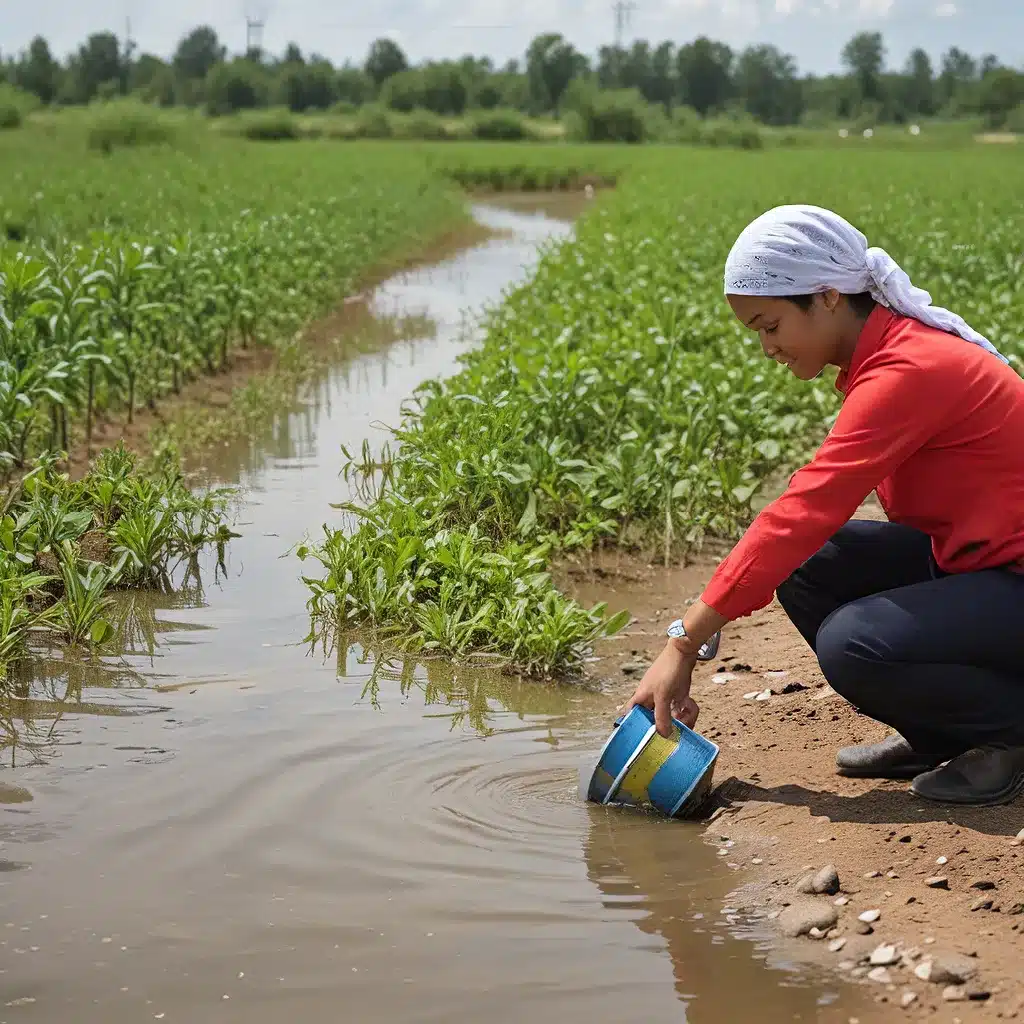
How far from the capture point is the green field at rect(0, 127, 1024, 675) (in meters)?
5.02

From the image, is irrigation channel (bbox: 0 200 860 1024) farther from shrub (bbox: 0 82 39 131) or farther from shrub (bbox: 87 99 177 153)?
shrub (bbox: 0 82 39 131)

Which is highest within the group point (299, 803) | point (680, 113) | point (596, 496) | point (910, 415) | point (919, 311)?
point (680, 113)

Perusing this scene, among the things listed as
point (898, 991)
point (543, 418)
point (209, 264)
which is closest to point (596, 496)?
point (543, 418)

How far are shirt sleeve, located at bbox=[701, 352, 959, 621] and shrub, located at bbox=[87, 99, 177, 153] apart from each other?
34710 mm

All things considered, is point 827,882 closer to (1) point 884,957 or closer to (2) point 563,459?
(1) point 884,957

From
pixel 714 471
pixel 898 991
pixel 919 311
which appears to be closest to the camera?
pixel 898 991

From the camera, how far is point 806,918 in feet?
9.47

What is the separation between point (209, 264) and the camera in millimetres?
10164

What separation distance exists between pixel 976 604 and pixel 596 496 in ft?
9.65

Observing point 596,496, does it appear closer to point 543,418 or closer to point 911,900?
point 543,418

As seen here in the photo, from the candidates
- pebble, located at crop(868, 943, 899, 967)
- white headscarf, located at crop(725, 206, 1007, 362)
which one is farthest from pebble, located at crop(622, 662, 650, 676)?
pebble, located at crop(868, 943, 899, 967)

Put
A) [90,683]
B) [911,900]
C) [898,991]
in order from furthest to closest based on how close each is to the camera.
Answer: [90,683]
[911,900]
[898,991]

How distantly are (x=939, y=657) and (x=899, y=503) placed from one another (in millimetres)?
367

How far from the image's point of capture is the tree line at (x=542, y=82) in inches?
4250
